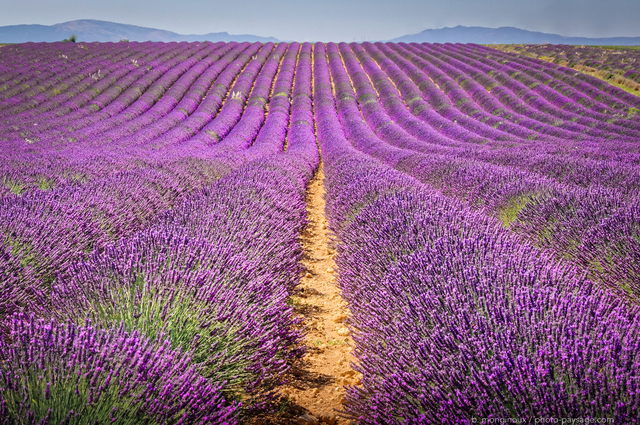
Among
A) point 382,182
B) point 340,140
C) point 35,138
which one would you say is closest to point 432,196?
point 382,182

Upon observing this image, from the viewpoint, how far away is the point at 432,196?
12.4 feet

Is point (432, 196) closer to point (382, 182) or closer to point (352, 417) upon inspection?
point (382, 182)

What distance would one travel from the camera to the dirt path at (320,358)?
6.44 ft

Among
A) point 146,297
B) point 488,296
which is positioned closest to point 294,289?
point 146,297

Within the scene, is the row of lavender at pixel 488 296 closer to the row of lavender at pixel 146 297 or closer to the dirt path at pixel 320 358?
the dirt path at pixel 320 358

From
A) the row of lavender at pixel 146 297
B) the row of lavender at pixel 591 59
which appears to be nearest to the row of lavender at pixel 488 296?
the row of lavender at pixel 146 297

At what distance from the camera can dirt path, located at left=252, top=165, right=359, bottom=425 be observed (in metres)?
1.96

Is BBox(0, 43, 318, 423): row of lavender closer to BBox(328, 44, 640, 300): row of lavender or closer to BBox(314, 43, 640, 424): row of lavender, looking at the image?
BBox(314, 43, 640, 424): row of lavender

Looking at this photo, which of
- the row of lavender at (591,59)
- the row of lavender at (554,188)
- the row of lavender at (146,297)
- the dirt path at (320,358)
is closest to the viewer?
the row of lavender at (146,297)

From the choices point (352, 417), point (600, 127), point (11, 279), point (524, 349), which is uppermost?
point (600, 127)

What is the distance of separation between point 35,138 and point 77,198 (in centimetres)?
950

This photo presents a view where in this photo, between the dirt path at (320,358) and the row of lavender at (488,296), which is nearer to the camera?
the row of lavender at (488,296)

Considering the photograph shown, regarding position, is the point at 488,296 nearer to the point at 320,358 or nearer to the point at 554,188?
the point at 320,358

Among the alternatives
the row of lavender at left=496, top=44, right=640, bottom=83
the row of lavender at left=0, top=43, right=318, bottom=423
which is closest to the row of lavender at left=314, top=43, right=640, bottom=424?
the row of lavender at left=0, top=43, right=318, bottom=423
